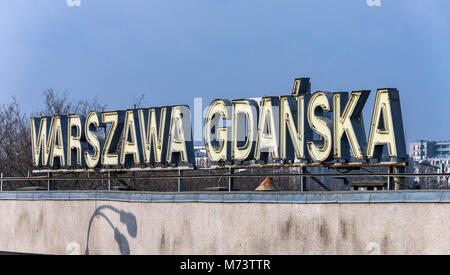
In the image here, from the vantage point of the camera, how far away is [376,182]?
3275 centimetres

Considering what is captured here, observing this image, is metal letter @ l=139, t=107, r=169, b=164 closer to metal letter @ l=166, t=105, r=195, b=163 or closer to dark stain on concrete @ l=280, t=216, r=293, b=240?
metal letter @ l=166, t=105, r=195, b=163

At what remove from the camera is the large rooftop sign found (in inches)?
1298

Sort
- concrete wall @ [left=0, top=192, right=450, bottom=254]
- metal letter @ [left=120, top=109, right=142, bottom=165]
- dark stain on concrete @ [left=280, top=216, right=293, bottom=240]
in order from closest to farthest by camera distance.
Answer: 1. concrete wall @ [left=0, top=192, right=450, bottom=254]
2. dark stain on concrete @ [left=280, top=216, right=293, bottom=240]
3. metal letter @ [left=120, top=109, right=142, bottom=165]

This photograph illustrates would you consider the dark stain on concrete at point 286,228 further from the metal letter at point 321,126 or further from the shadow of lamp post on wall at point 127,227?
the shadow of lamp post on wall at point 127,227

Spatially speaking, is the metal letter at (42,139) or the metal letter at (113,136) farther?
the metal letter at (42,139)

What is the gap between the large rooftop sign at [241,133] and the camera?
33.0 meters

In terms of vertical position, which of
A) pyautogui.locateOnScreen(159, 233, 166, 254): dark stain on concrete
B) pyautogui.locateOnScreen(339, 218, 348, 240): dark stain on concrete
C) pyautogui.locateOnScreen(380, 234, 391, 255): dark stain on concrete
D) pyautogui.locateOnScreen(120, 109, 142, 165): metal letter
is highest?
pyautogui.locateOnScreen(120, 109, 142, 165): metal letter

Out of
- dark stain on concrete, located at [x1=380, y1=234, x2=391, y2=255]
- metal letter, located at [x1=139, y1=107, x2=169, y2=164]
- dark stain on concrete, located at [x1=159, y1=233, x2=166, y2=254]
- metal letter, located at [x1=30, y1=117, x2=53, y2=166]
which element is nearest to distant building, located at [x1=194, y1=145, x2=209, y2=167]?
metal letter, located at [x1=30, y1=117, x2=53, y2=166]

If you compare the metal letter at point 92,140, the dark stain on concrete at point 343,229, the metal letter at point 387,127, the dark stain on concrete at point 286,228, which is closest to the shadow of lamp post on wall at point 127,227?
the metal letter at point 92,140

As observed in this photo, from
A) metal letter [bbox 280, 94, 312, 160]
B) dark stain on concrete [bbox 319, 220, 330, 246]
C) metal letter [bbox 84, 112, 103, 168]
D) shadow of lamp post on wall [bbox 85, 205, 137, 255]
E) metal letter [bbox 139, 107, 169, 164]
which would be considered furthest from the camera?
metal letter [bbox 84, 112, 103, 168]

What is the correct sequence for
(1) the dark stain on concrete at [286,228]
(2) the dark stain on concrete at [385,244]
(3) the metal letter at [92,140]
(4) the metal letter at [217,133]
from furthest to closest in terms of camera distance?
(3) the metal letter at [92,140]
(4) the metal letter at [217,133]
(1) the dark stain on concrete at [286,228]
(2) the dark stain on concrete at [385,244]

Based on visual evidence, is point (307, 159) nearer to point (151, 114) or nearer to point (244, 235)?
point (244, 235)

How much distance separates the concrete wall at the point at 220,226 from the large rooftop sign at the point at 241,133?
3.86 meters

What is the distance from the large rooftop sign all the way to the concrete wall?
12.7ft
